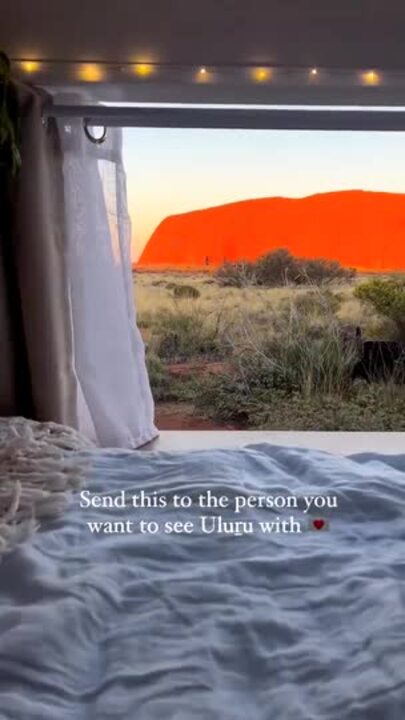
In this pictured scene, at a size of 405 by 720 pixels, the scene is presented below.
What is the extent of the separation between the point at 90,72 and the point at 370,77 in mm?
955

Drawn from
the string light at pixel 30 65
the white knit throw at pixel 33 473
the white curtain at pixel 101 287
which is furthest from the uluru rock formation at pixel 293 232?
the white knit throw at pixel 33 473

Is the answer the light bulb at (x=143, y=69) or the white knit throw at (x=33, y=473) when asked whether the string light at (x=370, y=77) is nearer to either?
the light bulb at (x=143, y=69)

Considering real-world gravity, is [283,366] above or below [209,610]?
below

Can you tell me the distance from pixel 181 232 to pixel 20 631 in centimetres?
220

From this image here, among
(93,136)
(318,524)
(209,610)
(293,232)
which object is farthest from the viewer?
(293,232)

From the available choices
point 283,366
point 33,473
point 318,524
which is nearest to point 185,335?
point 283,366

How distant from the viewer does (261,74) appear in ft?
7.27

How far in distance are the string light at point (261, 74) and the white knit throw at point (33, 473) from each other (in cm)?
140

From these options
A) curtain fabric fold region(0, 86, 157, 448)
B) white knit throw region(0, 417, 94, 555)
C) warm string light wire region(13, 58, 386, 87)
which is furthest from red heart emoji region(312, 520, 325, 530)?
warm string light wire region(13, 58, 386, 87)

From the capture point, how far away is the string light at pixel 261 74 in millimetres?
2209

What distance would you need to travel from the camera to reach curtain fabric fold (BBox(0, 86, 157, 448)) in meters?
2.17

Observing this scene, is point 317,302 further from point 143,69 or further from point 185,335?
point 143,69

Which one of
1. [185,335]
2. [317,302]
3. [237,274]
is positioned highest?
[237,274]

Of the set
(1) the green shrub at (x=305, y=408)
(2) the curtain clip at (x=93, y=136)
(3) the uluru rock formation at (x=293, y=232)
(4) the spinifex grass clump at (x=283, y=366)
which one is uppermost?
(2) the curtain clip at (x=93, y=136)
